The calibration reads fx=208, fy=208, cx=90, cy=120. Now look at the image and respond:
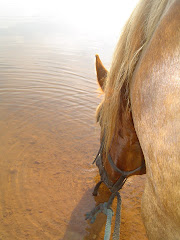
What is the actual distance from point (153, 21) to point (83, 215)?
2.29 metres

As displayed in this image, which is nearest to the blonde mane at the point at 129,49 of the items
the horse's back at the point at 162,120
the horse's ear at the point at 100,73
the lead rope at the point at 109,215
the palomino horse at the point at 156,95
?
the palomino horse at the point at 156,95

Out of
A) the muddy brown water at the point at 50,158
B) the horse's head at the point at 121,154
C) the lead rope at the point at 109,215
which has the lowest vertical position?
the muddy brown water at the point at 50,158

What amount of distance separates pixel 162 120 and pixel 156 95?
9 centimetres

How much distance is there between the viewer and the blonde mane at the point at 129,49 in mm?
875

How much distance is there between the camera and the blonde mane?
2.87ft

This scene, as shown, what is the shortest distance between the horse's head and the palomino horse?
25 cm

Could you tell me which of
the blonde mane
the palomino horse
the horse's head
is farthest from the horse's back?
the horse's head

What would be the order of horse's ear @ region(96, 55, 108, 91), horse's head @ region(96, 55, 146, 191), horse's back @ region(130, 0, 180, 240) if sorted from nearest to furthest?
horse's back @ region(130, 0, 180, 240) < horse's head @ region(96, 55, 146, 191) < horse's ear @ region(96, 55, 108, 91)

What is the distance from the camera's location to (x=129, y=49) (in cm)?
100

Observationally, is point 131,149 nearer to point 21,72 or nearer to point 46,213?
point 46,213

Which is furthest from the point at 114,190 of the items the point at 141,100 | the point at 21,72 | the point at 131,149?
the point at 21,72

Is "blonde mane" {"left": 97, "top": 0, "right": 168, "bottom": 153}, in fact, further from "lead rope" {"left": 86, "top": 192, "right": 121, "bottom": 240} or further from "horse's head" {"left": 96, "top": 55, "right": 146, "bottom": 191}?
"lead rope" {"left": 86, "top": 192, "right": 121, "bottom": 240}

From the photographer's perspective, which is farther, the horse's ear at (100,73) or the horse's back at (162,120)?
the horse's ear at (100,73)

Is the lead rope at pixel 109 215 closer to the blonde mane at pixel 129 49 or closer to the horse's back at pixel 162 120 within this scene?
the horse's back at pixel 162 120
